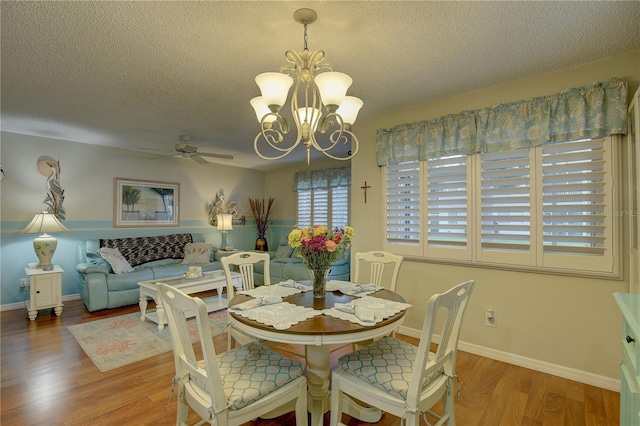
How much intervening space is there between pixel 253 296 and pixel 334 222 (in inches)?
152

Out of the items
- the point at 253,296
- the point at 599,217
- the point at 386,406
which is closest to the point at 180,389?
the point at 253,296

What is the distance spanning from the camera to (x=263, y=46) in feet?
6.70

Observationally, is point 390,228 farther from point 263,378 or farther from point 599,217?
point 263,378

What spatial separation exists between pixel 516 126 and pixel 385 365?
7.28 feet

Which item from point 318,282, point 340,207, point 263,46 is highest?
point 263,46

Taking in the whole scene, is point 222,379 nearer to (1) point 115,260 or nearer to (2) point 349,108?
(2) point 349,108

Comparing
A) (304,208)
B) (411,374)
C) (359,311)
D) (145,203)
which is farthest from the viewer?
(304,208)

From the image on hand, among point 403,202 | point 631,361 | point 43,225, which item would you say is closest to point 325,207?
point 403,202

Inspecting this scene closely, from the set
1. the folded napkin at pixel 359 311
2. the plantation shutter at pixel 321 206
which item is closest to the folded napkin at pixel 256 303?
the folded napkin at pixel 359 311

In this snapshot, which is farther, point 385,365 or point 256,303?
point 256,303

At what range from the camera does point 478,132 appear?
2.72 metres

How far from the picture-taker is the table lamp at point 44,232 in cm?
382

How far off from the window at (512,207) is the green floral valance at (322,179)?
2249 millimetres

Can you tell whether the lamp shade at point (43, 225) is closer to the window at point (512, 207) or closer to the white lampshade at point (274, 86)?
the white lampshade at point (274, 86)
